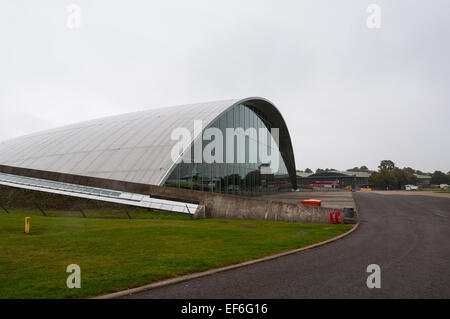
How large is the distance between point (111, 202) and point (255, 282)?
46.0 feet

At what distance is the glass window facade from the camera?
2205cm

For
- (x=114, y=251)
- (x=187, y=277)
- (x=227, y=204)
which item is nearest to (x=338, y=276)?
(x=187, y=277)

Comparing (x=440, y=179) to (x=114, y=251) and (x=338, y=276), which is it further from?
(x=114, y=251)

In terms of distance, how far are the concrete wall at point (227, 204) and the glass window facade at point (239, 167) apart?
1634 millimetres

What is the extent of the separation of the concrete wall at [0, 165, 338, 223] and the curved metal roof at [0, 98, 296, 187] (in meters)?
1.19

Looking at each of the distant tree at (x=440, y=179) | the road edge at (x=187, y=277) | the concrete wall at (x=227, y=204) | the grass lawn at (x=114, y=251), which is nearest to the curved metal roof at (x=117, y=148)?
the concrete wall at (x=227, y=204)

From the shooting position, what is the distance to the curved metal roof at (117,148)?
21.6 meters

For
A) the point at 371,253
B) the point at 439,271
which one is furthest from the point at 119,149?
the point at 439,271

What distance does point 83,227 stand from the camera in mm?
12492

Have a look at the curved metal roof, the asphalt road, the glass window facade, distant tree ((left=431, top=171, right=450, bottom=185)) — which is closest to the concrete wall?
the curved metal roof

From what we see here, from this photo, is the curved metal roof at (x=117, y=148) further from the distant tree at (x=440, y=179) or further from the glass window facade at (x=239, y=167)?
the distant tree at (x=440, y=179)

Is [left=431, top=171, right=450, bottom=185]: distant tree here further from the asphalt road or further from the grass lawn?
the asphalt road

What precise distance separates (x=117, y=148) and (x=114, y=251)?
1792cm
